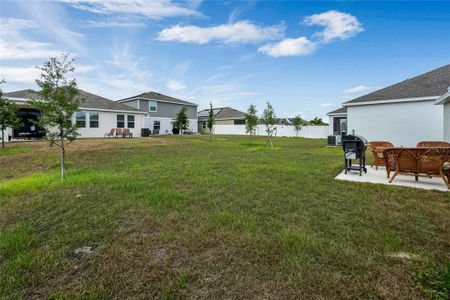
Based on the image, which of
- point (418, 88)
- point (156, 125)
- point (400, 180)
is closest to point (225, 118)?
point (156, 125)

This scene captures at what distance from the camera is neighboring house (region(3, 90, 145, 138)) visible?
68.6ft

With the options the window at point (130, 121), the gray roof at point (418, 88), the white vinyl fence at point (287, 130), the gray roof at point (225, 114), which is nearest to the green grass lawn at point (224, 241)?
the gray roof at point (418, 88)

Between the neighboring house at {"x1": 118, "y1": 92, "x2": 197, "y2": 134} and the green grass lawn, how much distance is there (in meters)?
30.7

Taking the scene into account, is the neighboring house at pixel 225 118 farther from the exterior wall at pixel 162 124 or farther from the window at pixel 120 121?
the window at pixel 120 121

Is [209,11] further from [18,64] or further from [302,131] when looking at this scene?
[302,131]

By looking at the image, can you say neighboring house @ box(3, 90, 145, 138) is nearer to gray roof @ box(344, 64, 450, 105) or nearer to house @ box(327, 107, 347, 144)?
house @ box(327, 107, 347, 144)

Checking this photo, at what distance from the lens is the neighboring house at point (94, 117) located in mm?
20913

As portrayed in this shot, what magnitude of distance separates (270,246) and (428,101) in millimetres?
15273

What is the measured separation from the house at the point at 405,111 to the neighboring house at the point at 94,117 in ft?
74.7

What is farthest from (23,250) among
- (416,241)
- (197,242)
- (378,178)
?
(378,178)

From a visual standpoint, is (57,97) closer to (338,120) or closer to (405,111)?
Result: (405,111)

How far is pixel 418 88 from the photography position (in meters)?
13.9

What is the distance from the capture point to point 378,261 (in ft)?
8.30

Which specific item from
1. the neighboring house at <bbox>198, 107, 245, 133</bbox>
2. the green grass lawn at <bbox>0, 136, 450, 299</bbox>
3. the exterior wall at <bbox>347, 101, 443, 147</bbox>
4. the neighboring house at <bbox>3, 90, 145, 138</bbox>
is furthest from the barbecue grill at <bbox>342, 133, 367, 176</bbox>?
the neighboring house at <bbox>198, 107, 245, 133</bbox>
